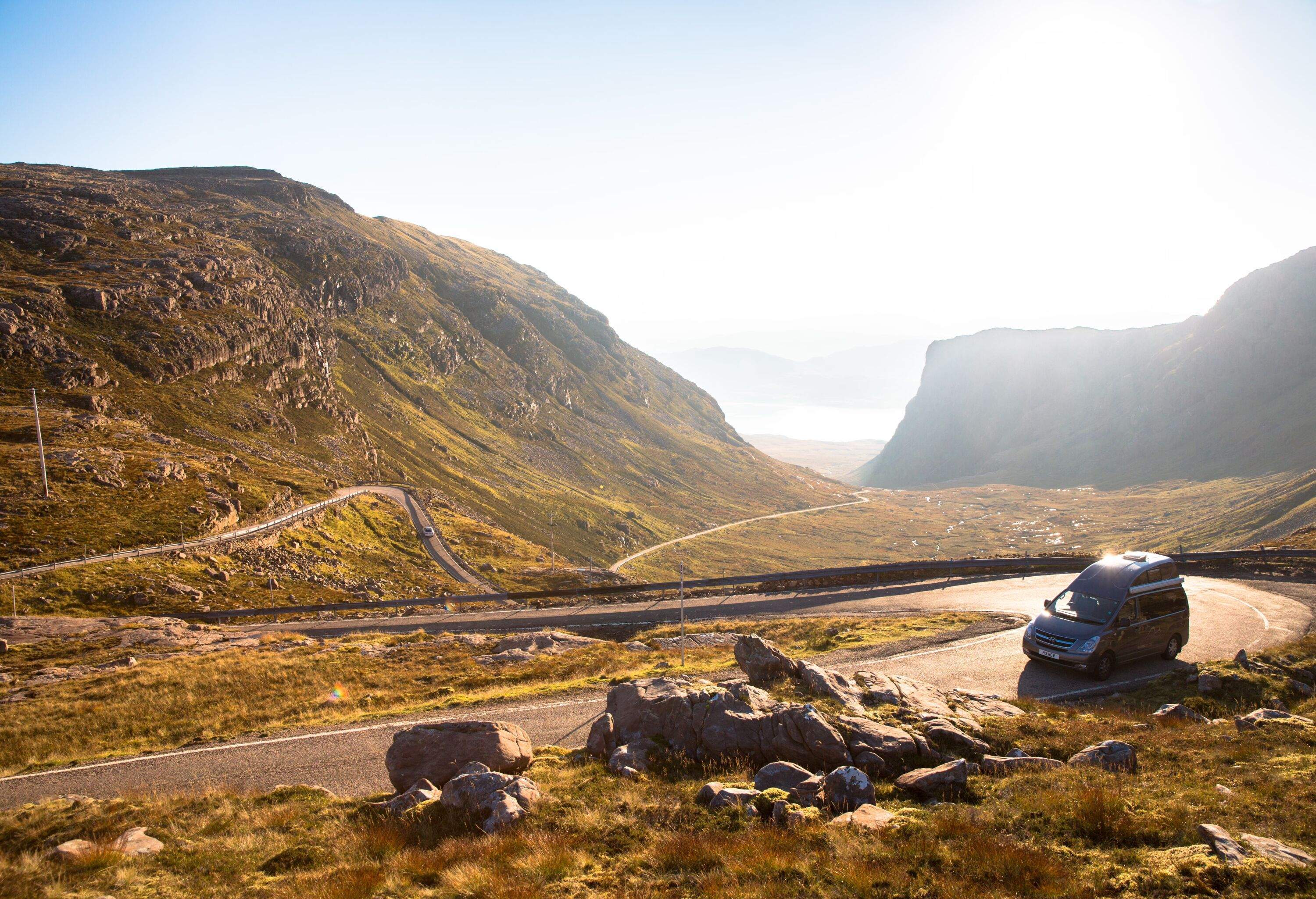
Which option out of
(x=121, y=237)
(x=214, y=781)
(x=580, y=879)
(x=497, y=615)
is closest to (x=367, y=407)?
(x=121, y=237)

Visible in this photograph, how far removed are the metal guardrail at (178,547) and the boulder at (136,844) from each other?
4670 cm

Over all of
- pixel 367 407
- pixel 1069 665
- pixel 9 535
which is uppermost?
pixel 367 407

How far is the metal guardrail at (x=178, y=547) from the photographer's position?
44531 mm

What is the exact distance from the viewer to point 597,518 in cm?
15962

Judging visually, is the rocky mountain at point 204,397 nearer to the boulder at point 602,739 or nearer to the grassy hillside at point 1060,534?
the grassy hillside at point 1060,534

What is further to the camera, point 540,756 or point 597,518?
point 597,518

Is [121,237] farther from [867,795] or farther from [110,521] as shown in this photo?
[867,795]

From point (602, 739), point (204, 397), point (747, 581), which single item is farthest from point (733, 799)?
point (204, 397)

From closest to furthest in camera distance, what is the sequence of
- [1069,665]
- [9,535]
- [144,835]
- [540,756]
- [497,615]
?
[144,835]
[540,756]
[1069,665]
[497,615]
[9,535]

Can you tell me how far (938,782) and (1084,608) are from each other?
40.5 ft

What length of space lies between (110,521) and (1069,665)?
70.3m

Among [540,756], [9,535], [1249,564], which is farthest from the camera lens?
[9,535]

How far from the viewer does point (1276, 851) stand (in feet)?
25.3

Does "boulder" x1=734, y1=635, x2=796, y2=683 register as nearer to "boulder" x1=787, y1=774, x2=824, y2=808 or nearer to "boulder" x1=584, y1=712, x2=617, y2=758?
"boulder" x1=584, y1=712, x2=617, y2=758
